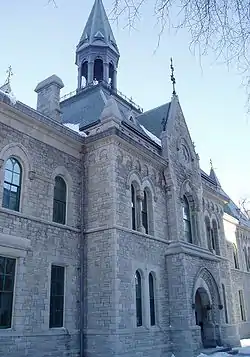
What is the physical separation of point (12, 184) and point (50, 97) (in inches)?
240

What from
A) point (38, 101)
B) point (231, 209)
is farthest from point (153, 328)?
point (231, 209)

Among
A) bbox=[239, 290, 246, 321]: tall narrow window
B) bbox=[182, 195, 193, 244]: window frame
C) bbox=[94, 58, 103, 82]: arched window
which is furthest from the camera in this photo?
bbox=[239, 290, 246, 321]: tall narrow window

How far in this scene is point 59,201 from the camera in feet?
49.7

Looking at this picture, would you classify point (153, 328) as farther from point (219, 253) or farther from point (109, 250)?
point (219, 253)

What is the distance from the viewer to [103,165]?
1594 cm

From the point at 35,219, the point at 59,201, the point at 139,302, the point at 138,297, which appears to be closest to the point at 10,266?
the point at 35,219

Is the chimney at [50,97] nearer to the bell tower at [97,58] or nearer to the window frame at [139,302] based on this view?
the bell tower at [97,58]

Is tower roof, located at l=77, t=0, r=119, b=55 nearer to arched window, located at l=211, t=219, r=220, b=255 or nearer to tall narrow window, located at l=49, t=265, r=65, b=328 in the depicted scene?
arched window, located at l=211, t=219, r=220, b=255

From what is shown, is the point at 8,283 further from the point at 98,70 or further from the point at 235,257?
the point at 235,257

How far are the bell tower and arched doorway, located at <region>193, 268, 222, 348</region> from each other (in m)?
13.1

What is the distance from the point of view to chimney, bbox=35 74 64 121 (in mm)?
Result: 17797

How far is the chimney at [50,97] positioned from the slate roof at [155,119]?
19.1 ft

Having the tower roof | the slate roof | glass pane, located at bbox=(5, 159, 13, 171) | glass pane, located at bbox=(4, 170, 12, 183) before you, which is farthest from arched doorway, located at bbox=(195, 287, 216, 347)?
the tower roof

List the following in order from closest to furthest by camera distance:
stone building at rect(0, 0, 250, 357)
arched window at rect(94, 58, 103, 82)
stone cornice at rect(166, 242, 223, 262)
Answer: stone building at rect(0, 0, 250, 357) < stone cornice at rect(166, 242, 223, 262) < arched window at rect(94, 58, 103, 82)
